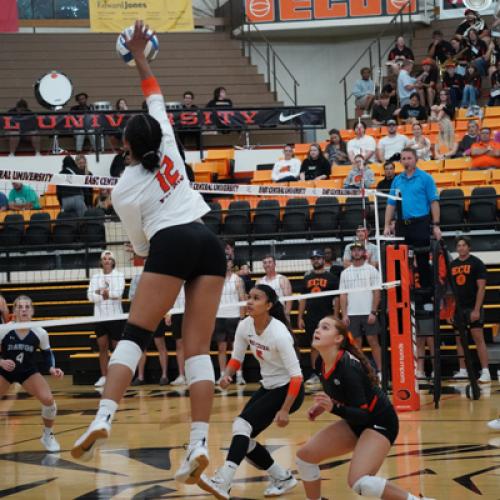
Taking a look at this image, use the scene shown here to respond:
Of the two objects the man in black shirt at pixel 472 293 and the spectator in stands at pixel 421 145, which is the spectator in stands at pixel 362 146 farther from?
the man in black shirt at pixel 472 293

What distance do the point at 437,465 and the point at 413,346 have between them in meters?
3.61

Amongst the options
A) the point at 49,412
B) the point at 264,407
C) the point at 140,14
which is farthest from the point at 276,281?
the point at 140,14

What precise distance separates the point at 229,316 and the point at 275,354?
6.52m

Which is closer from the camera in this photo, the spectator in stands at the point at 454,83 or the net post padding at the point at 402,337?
the net post padding at the point at 402,337

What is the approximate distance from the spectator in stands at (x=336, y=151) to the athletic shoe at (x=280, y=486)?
37.2 ft

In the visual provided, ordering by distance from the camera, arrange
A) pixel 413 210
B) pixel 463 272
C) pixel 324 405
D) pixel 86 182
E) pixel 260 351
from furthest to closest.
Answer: pixel 463 272 → pixel 413 210 → pixel 86 182 → pixel 260 351 → pixel 324 405

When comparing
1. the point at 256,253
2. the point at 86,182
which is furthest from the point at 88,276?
the point at 86,182

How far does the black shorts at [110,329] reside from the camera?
544 inches

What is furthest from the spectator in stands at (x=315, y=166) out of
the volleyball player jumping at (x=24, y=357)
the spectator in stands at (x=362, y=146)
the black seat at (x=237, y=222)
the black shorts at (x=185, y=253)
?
the black shorts at (x=185, y=253)

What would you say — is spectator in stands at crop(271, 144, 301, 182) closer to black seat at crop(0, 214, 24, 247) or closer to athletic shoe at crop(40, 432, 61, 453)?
black seat at crop(0, 214, 24, 247)

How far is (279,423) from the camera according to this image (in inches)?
257

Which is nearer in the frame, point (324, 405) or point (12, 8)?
point (324, 405)

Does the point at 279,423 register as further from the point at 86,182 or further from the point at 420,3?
the point at 420,3

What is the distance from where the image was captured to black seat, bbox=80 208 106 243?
637 inches
